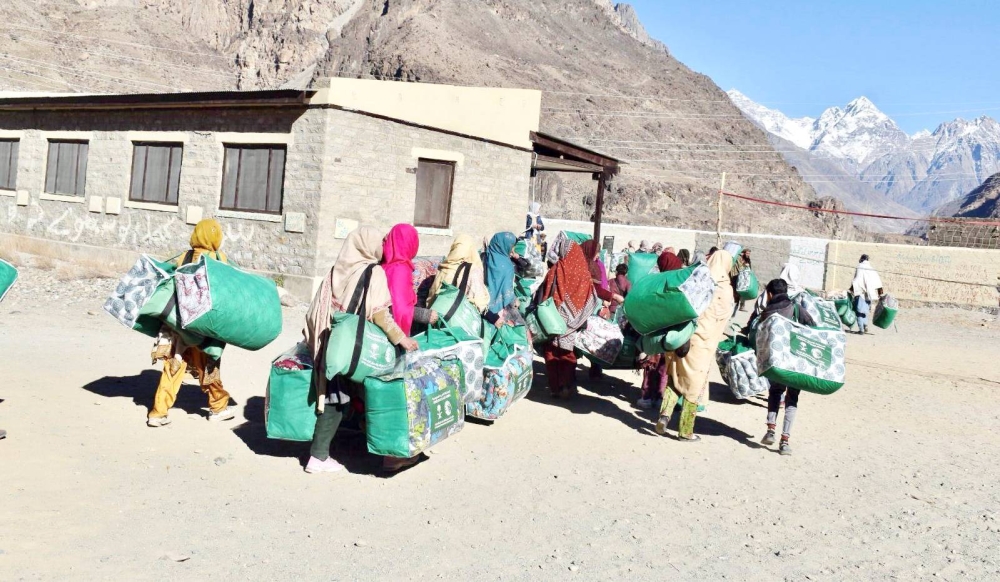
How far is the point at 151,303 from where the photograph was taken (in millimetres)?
5660

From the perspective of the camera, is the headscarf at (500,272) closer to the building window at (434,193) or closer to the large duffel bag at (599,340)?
the large duffel bag at (599,340)

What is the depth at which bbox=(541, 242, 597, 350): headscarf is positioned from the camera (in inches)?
307

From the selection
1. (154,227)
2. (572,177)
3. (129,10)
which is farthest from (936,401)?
(129,10)

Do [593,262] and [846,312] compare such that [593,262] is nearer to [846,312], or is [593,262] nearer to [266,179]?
[266,179]

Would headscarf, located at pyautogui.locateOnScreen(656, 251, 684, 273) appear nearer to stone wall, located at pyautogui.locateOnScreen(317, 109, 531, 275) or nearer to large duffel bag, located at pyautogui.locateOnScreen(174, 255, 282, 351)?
large duffel bag, located at pyautogui.locateOnScreen(174, 255, 282, 351)

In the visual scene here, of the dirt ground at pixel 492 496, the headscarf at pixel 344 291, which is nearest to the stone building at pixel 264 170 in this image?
the dirt ground at pixel 492 496

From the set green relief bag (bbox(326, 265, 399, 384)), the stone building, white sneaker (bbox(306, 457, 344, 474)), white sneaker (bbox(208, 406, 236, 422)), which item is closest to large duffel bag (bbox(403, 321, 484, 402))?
green relief bag (bbox(326, 265, 399, 384))

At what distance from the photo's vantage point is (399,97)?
1914 cm

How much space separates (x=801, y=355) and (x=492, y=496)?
8.55 ft

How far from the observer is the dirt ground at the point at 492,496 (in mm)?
4176

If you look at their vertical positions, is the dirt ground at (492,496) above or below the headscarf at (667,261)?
below

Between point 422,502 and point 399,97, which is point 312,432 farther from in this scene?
point 399,97

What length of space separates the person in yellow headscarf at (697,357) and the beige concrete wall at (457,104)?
10.7 meters

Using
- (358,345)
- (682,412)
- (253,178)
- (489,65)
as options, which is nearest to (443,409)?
(358,345)
